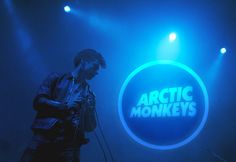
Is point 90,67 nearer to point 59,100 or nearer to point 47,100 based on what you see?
point 59,100

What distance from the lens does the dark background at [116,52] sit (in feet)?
15.8

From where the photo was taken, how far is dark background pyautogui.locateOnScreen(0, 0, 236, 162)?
481 centimetres

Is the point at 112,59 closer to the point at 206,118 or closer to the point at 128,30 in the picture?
the point at 128,30

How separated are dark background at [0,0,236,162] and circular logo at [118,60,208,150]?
14 centimetres

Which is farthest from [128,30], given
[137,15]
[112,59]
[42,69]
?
[42,69]

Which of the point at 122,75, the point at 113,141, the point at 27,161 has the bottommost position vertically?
the point at 27,161

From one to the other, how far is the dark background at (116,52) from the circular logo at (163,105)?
136 millimetres

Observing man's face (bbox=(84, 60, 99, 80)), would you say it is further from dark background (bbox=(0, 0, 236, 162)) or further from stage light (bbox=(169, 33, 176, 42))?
stage light (bbox=(169, 33, 176, 42))

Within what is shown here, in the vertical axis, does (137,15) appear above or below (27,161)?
above

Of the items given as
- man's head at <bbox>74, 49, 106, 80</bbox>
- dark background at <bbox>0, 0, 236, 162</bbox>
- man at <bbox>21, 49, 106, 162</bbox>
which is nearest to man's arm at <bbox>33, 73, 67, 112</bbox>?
man at <bbox>21, 49, 106, 162</bbox>

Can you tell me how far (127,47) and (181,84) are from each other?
1.27 metres

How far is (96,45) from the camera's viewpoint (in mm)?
5379

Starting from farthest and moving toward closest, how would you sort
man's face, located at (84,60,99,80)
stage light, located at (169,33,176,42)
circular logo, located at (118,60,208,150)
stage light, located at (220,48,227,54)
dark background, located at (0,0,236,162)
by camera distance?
1. stage light, located at (169,33,176,42)
2. stage light, located at (220,48,227,54)
3. circular logo, located at (118,60,208,150)
4. dark background, located at (0,0,236,162)
5. man's face, located at (84,60,99,80)

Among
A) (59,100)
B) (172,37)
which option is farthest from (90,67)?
(172,37)
